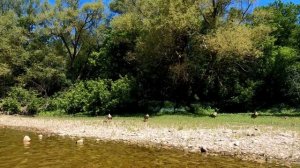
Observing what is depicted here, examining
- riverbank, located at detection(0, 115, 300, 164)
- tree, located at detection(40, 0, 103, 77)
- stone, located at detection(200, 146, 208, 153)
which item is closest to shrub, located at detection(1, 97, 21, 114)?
tree, located at detection(40, 0, 103, 77)

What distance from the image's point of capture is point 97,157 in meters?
16.2

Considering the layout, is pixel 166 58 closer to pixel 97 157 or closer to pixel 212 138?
pixel 212 138

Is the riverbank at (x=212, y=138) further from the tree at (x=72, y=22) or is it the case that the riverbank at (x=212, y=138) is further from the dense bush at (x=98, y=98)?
the tree at (x=72, y=22)

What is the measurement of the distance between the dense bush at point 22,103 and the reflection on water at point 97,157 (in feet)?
78.3

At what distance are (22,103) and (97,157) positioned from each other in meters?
31.6

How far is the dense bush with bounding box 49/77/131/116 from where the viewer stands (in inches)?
1519

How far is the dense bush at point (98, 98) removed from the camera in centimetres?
3859

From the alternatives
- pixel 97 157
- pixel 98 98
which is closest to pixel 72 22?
pixel 98 98

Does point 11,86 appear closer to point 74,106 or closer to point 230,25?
point 74,106

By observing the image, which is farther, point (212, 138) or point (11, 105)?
point (11, 105)

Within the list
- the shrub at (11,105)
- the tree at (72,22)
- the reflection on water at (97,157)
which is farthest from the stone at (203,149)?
the tree at (72,22)

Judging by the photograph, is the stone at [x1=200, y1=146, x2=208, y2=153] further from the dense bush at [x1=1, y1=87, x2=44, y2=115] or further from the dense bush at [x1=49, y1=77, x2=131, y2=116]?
the dense bush at [x1=1, y1=87, x2=44, y2=115]

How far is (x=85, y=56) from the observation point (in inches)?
2259

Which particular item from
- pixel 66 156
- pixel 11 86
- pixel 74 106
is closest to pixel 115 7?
pixel 11 86
